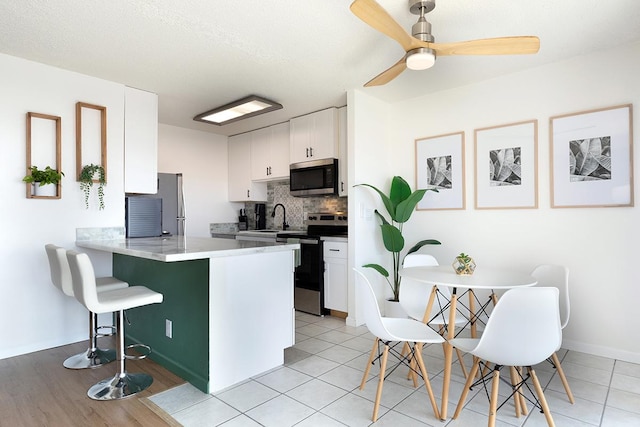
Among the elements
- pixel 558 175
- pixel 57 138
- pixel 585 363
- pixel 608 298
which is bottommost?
pixel 585 363

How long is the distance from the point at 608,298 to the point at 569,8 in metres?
2.16

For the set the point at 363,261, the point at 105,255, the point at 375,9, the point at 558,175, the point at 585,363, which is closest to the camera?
the point at 375,9

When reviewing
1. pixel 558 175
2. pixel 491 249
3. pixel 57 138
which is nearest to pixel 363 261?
pixel 491 249

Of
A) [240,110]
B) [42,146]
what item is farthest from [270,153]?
[42,146]

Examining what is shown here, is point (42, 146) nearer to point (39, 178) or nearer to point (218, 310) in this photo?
point (39, 178)

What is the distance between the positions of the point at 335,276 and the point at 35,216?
2.76 metres

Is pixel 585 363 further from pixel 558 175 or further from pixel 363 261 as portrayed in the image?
pixel 363 261

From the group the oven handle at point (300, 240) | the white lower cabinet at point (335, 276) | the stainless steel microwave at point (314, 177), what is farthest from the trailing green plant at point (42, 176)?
the white lower cabinet at point (335, 276)

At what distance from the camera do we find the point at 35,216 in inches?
116

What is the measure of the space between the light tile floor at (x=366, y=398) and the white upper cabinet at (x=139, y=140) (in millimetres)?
2080

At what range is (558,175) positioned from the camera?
3037 mm

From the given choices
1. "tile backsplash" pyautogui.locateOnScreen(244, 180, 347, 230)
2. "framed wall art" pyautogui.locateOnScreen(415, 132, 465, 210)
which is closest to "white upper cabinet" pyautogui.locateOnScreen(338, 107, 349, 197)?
"tile backsplash" pyautogui.locateOnScreen(244, 180, 347, 230)

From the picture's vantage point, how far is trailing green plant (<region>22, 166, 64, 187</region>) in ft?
9.34

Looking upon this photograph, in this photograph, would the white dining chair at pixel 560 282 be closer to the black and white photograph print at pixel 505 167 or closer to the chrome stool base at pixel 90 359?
the black and white photograph print at pixel 505 167
